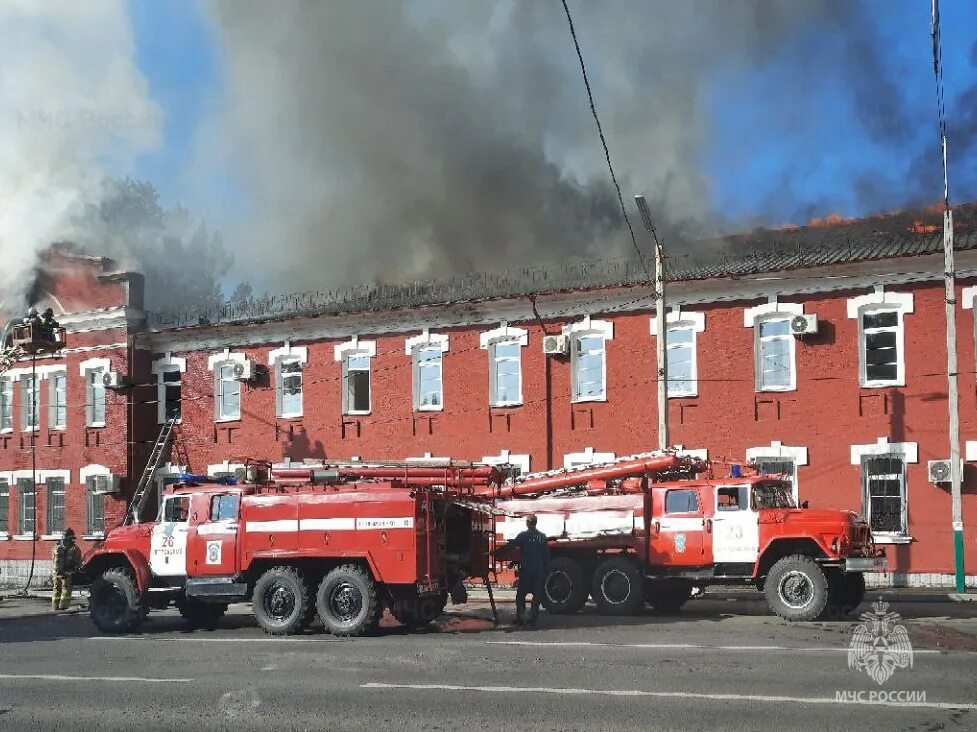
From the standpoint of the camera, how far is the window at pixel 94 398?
35156 mm

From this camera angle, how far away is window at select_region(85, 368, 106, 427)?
3516 cm

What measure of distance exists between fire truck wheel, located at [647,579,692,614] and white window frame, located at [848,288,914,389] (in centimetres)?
769

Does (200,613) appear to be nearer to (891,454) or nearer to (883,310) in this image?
Result: (891,454)

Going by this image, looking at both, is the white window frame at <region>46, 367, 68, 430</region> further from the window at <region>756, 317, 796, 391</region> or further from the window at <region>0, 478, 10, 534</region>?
the window at <region>756, 317, 796, 391</region>

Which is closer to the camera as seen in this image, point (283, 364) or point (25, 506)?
point (283, 364)

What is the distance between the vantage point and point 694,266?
29.2m

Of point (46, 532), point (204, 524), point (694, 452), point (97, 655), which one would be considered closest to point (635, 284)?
point (694, 452)

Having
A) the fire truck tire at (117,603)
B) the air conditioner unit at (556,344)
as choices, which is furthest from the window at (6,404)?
the fire truck tire at (117,603)

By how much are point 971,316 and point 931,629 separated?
34.0 ft

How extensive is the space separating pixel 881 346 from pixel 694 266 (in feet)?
17.2

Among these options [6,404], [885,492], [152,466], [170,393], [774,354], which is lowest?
[885,492]

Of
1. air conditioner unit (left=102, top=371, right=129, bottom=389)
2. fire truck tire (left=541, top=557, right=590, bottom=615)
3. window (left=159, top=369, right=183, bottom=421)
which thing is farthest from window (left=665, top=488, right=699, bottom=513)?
air conditioner unit (left=102, top=371, right=129, bottom=389)

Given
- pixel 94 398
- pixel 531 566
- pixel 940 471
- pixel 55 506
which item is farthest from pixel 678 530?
pixel 55 506

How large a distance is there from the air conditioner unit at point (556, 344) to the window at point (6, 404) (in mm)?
18167
